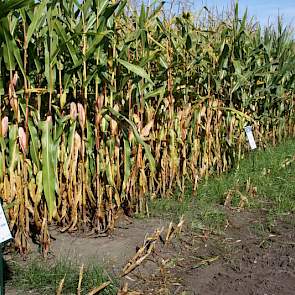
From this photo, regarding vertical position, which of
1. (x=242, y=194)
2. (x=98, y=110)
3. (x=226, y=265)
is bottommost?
(x=226, y=265)

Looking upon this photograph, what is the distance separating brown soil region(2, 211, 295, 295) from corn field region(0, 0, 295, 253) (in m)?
0.22

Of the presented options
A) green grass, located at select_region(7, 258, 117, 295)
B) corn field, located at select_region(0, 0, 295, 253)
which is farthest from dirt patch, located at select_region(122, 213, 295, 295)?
corn field, located at select_region(0, 0, 295, 253)

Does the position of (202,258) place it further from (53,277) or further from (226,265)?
(53,277)

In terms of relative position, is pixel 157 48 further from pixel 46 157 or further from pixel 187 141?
pixel 46 157

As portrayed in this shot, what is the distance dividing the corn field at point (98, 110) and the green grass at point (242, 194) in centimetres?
22

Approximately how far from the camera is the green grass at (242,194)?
464 cm

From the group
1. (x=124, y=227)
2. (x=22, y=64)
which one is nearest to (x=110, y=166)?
(x=124, y=227)

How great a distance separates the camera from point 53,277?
10.5 ft

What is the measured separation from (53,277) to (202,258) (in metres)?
1.20

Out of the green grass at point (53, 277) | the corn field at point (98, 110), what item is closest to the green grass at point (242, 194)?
the corn field at point (98, 110)

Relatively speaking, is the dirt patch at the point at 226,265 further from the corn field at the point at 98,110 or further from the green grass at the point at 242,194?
the corn field at the point at 98,110

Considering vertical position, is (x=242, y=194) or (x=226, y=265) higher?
(x=242, y=194)

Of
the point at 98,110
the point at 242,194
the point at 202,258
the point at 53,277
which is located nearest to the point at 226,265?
the point at 202,258

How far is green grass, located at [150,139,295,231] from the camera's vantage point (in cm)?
464
